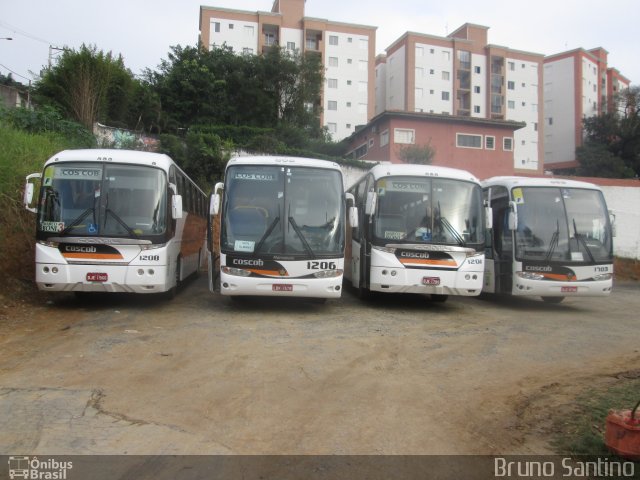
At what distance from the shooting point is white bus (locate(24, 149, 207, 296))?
9547mm

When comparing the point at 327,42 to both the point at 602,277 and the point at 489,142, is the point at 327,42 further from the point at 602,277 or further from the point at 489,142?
the point at 602,277

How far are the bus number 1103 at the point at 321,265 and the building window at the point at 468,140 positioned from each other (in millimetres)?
28418

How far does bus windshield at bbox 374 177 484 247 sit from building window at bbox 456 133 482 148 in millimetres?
26308

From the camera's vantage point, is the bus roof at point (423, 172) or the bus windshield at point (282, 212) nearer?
the bus windshield at point (282, 212)

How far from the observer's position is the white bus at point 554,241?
11.7 meters

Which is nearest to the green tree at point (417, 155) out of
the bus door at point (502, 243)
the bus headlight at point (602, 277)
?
the bus door at point (502, 243)

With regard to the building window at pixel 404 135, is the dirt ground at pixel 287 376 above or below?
below

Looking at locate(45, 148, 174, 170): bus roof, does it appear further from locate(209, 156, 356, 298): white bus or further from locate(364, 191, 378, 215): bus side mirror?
locate(364, 191, 378, 215): bus side mirror

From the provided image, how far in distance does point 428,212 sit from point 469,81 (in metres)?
62.4

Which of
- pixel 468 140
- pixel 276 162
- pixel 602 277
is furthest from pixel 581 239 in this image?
pixel 468 140

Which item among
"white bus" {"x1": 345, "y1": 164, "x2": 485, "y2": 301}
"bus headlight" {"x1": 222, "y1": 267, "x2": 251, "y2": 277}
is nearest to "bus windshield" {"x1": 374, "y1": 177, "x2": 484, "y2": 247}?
"white bus" {"x1": 345, "y1": 164, "x2": 485, "y2": 301}

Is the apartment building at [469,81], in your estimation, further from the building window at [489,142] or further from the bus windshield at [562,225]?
the bus windshield at [562,225]

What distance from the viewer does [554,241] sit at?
11.9m

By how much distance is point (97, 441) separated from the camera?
14.1ft
